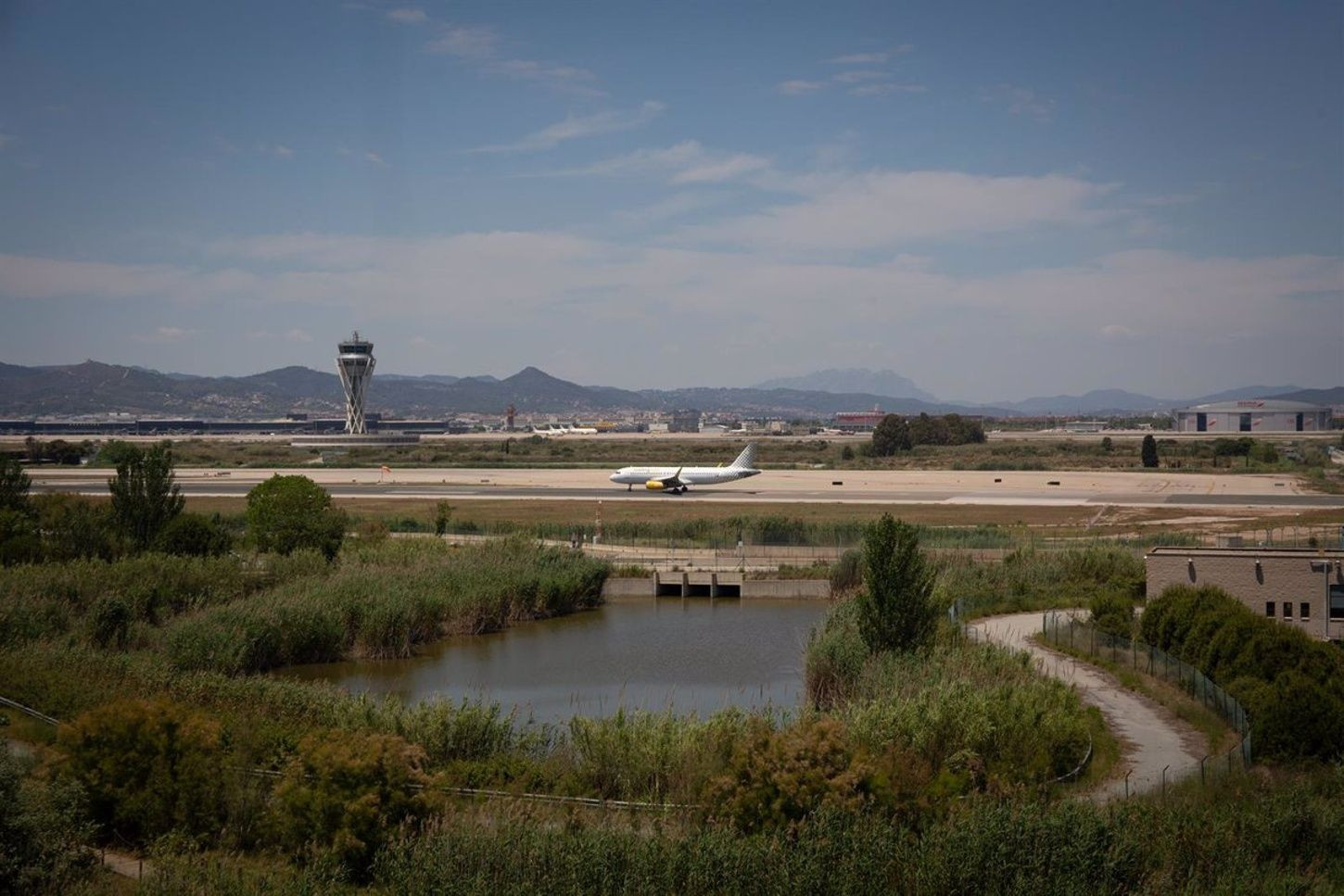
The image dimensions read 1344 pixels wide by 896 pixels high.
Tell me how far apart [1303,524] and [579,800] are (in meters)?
57.4

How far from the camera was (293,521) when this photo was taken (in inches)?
2032

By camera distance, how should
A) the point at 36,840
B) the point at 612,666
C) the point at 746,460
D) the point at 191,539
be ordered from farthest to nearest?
1. the point at 746,460
2. the point at 191,539
3. the point at 612,666
4. the point at 36,840

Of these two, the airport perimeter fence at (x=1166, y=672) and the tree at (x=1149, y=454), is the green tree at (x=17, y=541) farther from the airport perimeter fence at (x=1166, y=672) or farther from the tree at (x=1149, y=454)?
the tree at (x=1149, y=454)

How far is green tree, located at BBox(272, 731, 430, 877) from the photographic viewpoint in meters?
17.6

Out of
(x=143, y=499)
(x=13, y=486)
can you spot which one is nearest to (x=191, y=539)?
(x=143, y=499)

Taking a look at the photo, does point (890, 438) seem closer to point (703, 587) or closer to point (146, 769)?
point (703, 587)

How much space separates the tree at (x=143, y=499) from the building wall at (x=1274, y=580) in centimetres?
3799

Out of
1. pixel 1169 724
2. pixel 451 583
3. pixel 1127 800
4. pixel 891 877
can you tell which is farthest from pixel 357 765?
pixel 451 583

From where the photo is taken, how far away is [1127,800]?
765 inches

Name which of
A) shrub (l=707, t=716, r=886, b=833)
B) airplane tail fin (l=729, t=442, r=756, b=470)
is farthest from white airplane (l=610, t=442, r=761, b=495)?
shrub (l=707, t=716, r=886, b=833)

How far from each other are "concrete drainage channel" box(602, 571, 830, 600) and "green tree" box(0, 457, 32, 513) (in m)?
25.8

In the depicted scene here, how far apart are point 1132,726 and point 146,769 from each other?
63.9ft

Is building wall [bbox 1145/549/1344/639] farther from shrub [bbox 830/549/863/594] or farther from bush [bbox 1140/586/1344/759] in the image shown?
shrub [bbox 830/549/863/594]

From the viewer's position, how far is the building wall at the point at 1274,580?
116 feet
